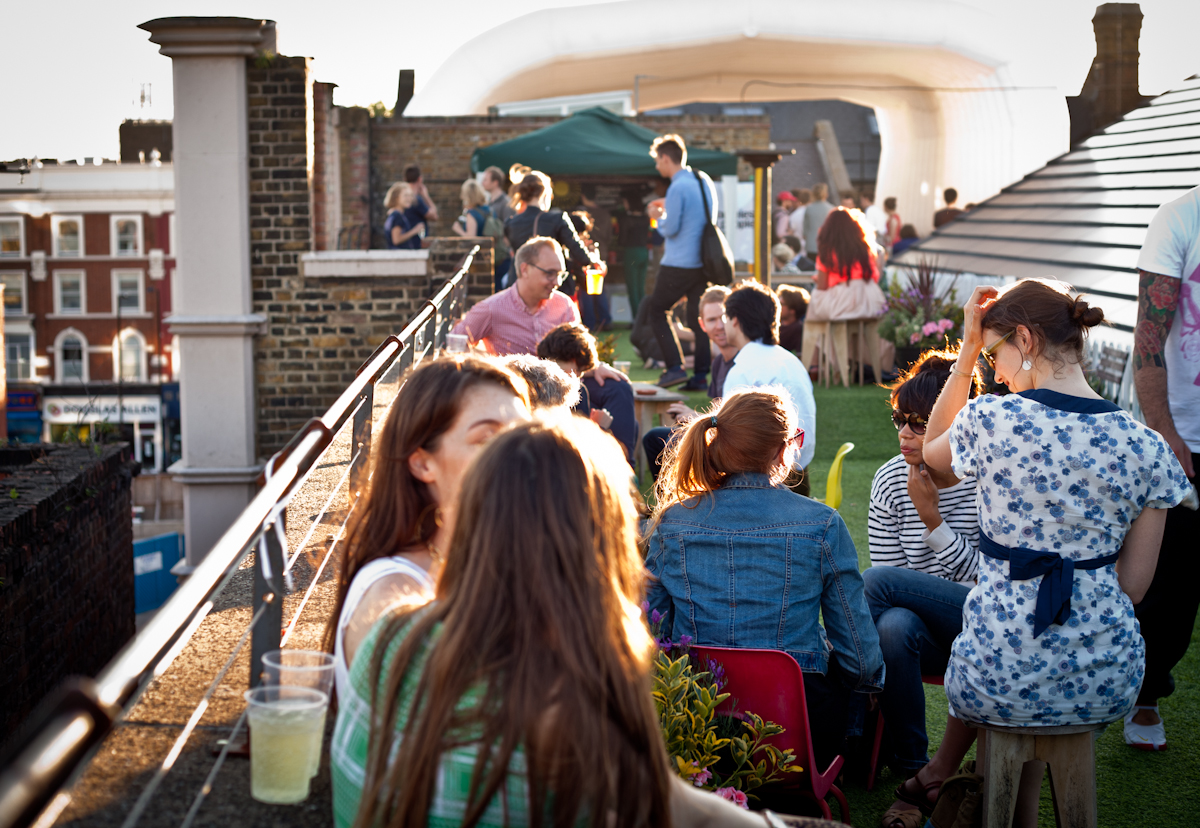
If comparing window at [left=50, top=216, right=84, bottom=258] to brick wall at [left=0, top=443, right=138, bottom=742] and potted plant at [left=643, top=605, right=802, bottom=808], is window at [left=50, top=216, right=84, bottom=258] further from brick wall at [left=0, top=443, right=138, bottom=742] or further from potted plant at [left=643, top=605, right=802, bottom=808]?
potted plant at [left=643, top=605, right=802, bottom=808]

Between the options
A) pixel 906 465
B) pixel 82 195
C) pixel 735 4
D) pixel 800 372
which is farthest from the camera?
pixel 82 195

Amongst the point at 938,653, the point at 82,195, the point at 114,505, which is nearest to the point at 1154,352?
the point at 938,653

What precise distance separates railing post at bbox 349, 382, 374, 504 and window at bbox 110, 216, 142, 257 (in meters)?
55.8

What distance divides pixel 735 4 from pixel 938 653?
23223mm

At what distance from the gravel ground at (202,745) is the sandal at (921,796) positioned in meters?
1.72

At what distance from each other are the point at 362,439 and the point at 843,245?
7.20 m

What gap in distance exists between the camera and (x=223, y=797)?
80.4 inches

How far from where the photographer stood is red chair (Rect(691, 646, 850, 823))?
8.82ft

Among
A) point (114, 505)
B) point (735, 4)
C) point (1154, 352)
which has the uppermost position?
point (735, 4)

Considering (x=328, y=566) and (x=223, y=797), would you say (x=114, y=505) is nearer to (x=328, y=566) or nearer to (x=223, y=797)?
(x=328, y=566)

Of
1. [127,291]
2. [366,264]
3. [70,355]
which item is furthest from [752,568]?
[70,355]

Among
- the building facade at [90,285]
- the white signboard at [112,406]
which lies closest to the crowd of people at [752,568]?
the white signboard at [112,406]

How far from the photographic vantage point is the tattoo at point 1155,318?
11.7 feet

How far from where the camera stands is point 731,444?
2.97 meters
